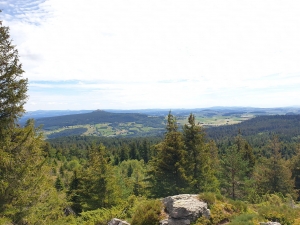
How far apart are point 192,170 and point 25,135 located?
16.1 m

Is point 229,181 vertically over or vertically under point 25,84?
under

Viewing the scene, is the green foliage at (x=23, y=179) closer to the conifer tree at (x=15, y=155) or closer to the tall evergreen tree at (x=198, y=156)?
the conifer tree at (x=15, y=155)

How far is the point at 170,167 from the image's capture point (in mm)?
21500

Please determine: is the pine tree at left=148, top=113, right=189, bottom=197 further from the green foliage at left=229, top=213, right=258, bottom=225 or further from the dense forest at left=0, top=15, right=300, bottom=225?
the green foliage at left=229, top=213, right=258, bottom=225

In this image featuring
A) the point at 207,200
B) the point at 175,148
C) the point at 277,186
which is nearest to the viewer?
the point at 207,200

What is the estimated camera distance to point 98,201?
73.0ft

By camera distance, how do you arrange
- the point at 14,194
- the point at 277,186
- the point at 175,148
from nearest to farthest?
the point at 14,194
the point at 175,148
the point at 277,186

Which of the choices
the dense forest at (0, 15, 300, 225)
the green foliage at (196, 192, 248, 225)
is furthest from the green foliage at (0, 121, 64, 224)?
the green foliage at (196, 192, 248, 225)

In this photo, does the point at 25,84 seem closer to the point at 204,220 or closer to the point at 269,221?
the point at 204,220

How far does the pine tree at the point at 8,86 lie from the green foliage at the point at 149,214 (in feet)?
28.4

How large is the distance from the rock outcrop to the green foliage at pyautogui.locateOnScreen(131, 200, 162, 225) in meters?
0.49

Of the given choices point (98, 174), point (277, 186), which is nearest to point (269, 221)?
point (98, 174)

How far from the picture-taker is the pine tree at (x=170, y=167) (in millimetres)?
21266

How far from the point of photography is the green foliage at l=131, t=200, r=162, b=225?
12.4 metres
